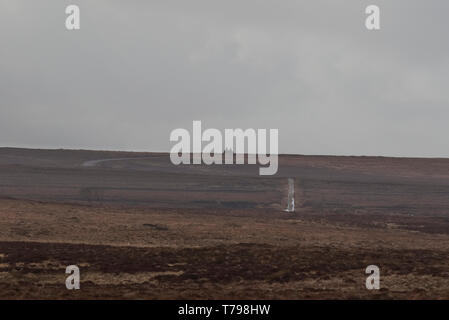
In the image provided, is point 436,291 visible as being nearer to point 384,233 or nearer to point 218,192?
point 384,233

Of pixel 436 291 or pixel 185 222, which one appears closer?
pixel 436 291

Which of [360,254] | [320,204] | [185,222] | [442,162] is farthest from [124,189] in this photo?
[442,162]

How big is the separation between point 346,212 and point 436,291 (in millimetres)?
30081

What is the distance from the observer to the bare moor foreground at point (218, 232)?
2189 cm

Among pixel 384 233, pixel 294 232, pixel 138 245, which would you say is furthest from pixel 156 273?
pixel 384 233

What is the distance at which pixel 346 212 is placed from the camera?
49844 millimetres

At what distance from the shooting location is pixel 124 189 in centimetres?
5656

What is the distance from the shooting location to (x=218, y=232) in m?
34.7

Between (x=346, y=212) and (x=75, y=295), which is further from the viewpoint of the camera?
(x=346, y=212)

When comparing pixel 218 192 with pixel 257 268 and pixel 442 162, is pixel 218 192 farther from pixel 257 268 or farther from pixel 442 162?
pixel 442 162

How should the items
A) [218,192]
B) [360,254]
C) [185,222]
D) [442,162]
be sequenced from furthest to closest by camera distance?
[442,162] → [218,192] → [185,222] → [360,254]

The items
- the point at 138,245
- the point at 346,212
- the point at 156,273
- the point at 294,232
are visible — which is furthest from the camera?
the point at 346,212

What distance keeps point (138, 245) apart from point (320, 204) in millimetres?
24608

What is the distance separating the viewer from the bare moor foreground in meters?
21.9
